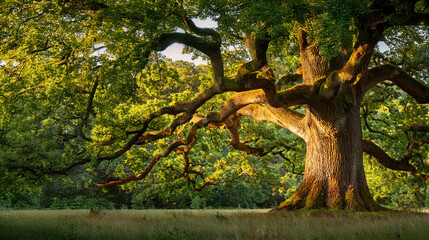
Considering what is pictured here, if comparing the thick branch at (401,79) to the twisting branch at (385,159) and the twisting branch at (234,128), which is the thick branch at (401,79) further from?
the twisting branch at (234,128)

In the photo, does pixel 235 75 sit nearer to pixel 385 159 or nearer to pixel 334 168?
pixel 334 168

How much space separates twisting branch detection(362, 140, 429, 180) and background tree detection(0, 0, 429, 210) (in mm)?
61

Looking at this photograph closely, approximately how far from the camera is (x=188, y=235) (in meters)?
6.19

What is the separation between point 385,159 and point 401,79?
3949 millimetres

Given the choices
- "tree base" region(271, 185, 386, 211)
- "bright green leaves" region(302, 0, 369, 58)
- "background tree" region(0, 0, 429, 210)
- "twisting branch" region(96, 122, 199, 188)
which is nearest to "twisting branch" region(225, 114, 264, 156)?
"background tree" region(0, 0, 429, 210)

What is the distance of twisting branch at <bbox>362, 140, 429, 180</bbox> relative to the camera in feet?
46.5

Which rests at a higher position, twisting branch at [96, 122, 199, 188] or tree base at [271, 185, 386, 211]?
twisting branch at [96, 122, 199, 188]

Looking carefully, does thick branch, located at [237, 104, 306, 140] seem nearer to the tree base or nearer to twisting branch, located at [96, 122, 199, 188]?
the tree base

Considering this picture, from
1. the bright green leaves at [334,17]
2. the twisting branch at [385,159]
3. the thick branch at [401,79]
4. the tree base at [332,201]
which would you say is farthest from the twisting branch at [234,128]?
the bright green leaves at [334,17]

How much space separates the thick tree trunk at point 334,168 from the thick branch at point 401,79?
1.31 meters

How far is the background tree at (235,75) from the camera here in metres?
9.30

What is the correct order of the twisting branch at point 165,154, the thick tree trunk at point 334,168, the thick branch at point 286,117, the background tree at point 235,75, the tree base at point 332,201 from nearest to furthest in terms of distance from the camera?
the background tree at point 235,75
the tree base at point 332,201
the thick tree trunk at point 334,168
the thick branch at point 286,117
the twisting branch at point 165,154

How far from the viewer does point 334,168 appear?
11.5 metres

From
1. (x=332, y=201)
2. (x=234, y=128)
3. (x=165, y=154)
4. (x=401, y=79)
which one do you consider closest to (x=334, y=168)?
(x=332, y=201)
